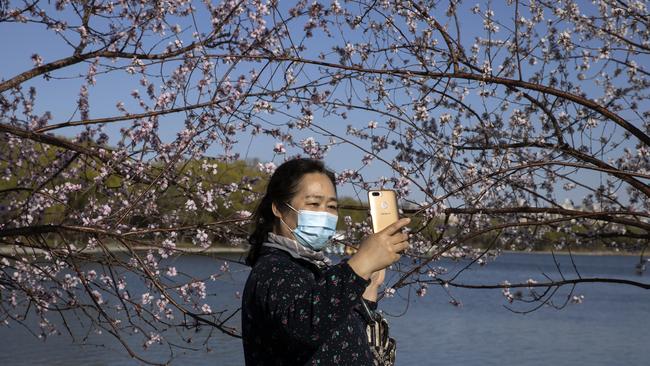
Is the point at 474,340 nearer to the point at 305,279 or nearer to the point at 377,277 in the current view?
the point at 377,277

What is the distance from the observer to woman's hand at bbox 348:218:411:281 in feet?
7.19

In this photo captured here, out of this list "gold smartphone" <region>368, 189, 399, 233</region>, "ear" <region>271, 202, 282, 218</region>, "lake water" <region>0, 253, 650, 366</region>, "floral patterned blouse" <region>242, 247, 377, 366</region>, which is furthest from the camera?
"lake water" <region>0, 253, 650, 366</region>

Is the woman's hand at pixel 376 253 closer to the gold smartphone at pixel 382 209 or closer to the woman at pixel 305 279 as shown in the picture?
Result: the woman at pixel 305 279

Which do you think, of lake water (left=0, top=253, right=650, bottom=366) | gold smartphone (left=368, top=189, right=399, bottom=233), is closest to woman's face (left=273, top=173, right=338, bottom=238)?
gold smartphone (left=368, top=189, right=399, bottom=233)

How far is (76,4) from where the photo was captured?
5316 mm

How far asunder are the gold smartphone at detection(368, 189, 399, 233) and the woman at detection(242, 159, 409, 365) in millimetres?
139

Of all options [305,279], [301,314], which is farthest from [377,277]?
[301,314]

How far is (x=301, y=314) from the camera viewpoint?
2154mm

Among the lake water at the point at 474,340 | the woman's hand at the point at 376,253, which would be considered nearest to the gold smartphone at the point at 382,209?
the woman's hand at the point at 376,253

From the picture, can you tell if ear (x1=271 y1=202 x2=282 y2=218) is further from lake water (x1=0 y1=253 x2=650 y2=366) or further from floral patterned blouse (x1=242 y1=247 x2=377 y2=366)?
lake water (x1=0 y1=253 x2=650 y2=366)

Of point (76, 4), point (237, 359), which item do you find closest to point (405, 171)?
point (76, 4)

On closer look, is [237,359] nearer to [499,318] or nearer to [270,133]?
[270,133]

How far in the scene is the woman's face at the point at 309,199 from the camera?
2.57 metres

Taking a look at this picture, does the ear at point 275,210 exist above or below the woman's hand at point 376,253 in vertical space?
above
